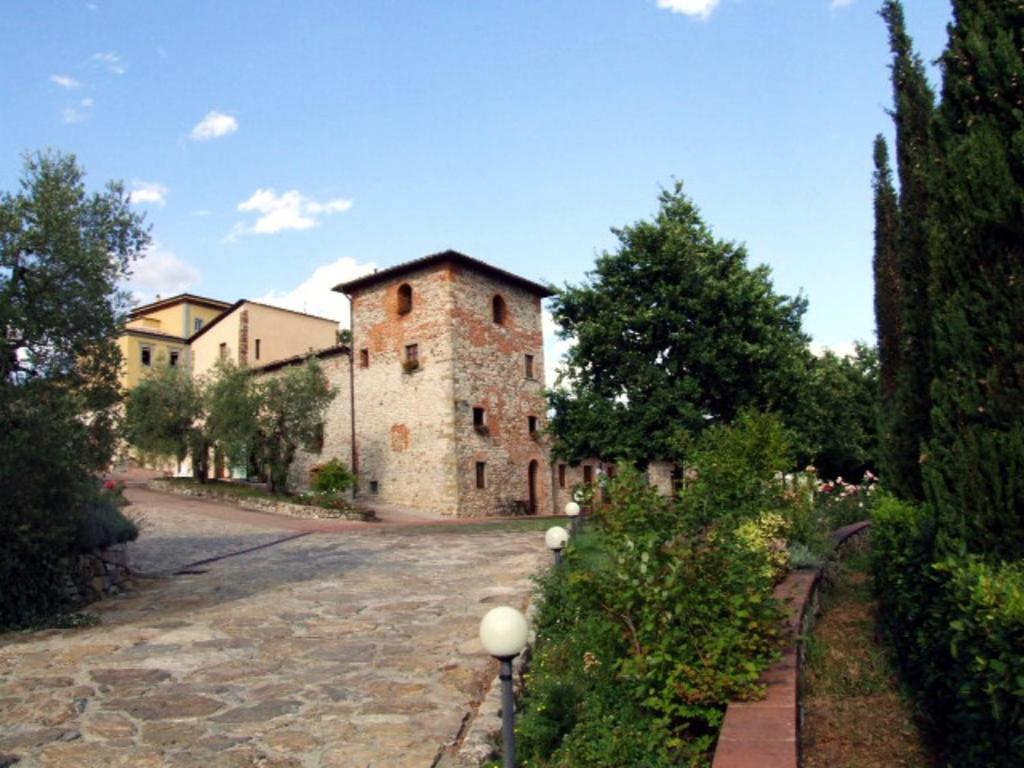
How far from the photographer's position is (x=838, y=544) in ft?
29.6

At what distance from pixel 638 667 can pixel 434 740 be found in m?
1.60

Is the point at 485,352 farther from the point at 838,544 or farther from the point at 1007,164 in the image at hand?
the point at 1007,164

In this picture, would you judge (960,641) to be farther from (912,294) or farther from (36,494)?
(36,494)

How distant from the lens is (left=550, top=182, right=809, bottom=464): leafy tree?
64.1 feet

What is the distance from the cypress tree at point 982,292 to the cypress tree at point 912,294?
8.40 feet

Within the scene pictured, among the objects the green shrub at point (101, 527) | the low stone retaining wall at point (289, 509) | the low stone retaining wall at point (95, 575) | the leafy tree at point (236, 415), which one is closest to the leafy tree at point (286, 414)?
the leafy tree at point (236, 415)

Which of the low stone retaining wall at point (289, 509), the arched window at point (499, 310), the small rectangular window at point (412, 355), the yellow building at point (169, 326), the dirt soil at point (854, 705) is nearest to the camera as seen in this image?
the dirt soil at point (854, 705)

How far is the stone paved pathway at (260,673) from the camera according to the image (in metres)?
4.51

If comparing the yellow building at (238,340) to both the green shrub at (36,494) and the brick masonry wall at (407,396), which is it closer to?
the brick masonry wall at (407,396)

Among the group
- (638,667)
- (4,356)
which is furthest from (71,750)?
(4,356)

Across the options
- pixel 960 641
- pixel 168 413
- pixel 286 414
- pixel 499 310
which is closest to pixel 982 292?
pixel 960 641

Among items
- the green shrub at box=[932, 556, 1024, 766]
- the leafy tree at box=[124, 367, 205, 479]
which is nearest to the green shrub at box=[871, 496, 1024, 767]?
the green shrub at box=[932, 556, 1024, 766]

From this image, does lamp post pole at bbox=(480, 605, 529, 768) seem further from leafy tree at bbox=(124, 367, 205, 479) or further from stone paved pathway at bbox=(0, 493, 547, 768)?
leafy tree at bbox=(124, 367, 205, 479)

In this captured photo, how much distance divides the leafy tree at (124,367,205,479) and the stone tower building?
19.4 ft
